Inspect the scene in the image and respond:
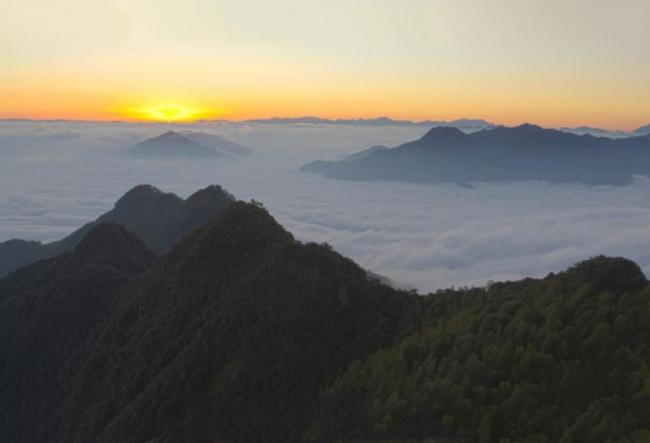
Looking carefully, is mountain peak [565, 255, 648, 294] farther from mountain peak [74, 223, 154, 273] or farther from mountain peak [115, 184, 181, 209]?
mountain peak [115, 184, 181, 209]

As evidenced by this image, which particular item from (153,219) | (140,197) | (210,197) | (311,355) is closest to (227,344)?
(311,355)

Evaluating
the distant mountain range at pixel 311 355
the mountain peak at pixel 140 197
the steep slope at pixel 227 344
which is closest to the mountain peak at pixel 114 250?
the distant mountain range at pixel 311 355

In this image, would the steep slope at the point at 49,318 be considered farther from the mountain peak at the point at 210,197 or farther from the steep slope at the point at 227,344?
the mountain peak at the point at 210,197

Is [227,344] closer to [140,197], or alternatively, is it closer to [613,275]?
[613,275]

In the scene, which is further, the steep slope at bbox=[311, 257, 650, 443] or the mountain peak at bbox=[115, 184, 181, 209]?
the mountain peak at bbox=[115, 184, 181, 209]

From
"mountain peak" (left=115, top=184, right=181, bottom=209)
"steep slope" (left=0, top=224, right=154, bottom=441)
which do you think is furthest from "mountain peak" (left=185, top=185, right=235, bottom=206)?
"steep slope" (left=0, top=224, right=154, bottom=441)

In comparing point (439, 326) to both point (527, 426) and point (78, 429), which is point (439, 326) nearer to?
point (527, 426)
